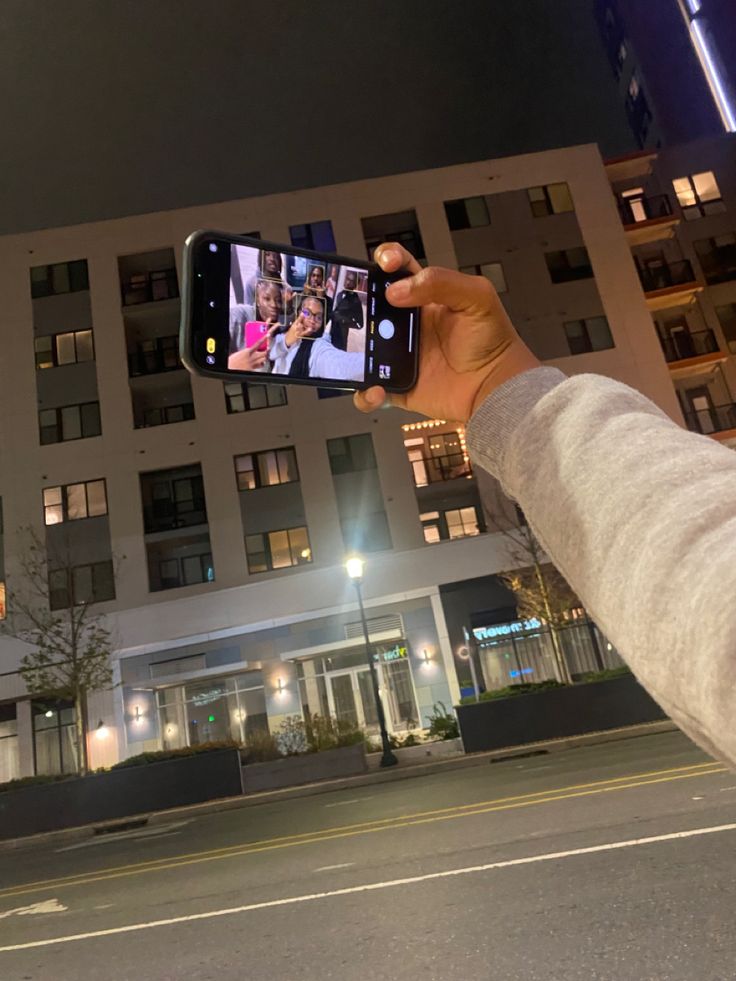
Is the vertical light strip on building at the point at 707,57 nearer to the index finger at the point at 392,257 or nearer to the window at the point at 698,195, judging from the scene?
the window at the point at 698,195

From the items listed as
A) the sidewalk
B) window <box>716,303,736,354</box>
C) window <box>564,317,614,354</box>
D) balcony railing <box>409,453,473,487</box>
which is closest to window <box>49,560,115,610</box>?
the sidewalk

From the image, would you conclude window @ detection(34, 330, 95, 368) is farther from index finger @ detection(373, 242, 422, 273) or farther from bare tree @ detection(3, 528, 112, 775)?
index finger @ detection(373, 242, 422, 273)

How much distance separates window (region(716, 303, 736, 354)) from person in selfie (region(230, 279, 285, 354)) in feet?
114

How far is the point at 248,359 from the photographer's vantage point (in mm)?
2461

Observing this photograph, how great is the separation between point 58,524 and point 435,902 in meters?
26.4

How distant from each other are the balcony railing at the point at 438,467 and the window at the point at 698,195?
1777cm

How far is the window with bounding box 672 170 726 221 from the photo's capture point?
34.4 metres

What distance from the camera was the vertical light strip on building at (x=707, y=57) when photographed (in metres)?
42.4

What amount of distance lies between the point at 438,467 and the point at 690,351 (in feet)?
42.0

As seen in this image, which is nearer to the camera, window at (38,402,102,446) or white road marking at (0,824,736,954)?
white road marking at (0,824,736,954)

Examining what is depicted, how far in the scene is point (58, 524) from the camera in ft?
92.9

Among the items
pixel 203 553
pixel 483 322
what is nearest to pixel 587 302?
pixel 203 553

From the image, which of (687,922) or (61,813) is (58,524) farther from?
(687,922)

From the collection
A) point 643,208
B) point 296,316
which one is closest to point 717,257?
point 643,208
